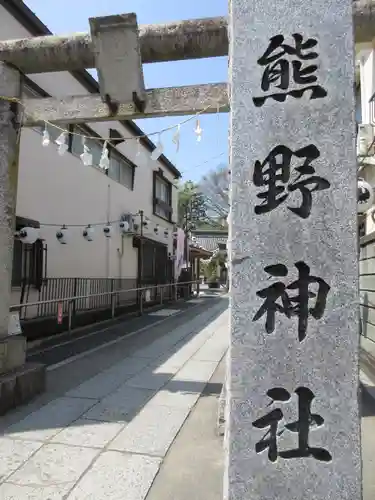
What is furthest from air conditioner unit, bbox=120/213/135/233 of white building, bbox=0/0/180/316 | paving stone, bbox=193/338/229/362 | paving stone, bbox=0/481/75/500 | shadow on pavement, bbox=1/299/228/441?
paving stone, bbox=0/481/75/500

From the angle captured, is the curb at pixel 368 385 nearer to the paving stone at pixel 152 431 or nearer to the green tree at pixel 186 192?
the paving stone at pixel 152 431

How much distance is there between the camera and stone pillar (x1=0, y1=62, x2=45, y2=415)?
5629 mm

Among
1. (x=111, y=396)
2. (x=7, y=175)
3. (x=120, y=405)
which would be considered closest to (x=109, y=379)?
(x=111, y=396)

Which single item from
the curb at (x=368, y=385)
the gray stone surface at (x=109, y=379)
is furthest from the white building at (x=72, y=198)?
the curb at (x=368, y=385)

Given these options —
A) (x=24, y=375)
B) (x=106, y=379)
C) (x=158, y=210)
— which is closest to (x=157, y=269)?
(x=158, y=210)

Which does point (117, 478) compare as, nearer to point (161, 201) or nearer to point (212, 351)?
point (212, 351)

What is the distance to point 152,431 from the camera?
4785mm

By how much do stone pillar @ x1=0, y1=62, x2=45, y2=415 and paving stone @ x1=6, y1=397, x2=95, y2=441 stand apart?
476mm

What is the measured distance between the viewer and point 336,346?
2670mm

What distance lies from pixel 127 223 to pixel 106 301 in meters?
3.18

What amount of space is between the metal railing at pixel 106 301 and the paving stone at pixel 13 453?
3.16 meters

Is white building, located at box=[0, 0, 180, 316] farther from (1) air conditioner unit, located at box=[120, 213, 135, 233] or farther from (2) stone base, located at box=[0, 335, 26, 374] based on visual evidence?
(2) stone base, located at box=[0, 335, 26, 374]

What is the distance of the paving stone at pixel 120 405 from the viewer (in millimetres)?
5199

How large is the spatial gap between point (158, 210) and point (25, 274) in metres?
12.3
